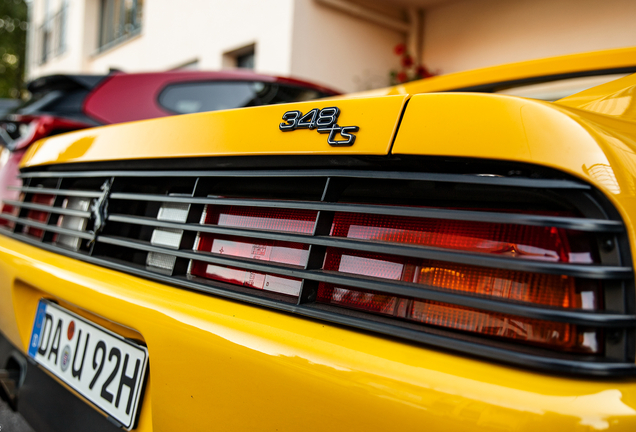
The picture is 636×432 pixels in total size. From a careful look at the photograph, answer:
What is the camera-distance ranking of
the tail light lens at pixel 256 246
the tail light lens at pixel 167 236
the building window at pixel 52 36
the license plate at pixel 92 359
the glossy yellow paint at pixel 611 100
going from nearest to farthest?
1. the glossy yellow paint at pixel 611 100
2. the tail light lens at pixel 256 246
3. the license plate at pixel 92 359
4. the tail light lens at pixel 167 236
5. the building window at pixel 52 36

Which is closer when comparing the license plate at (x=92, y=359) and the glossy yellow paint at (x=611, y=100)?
the glossy yellow paint at (x=611, y=100)

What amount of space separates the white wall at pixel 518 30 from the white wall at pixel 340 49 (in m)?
0.68

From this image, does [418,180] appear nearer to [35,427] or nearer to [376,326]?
[376,326]

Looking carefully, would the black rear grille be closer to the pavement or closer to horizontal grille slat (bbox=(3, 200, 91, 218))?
horizontal grille slat (bbox=(3, 200, 91, 218))

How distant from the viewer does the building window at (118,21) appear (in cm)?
1208

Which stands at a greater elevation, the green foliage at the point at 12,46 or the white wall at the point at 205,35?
the green foliage at the point at 12,46

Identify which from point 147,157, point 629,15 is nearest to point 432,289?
point 147,157

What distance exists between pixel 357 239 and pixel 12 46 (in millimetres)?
31287

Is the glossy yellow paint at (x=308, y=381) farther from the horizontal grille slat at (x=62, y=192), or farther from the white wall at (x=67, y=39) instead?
the white wall at (x=67, y=39)

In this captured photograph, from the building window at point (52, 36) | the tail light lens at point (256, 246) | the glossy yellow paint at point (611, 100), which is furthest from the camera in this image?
the building window at point (52, 36)

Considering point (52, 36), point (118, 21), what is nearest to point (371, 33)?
point (118, 21)

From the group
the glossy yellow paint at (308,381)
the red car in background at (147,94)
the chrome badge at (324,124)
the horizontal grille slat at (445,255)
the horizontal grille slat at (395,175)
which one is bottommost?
the glossy yellow paint at (308,381)

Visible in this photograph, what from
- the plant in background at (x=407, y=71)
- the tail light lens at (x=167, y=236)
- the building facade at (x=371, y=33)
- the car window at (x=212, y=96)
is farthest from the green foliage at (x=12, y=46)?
the tail light lens at (x=167, y=236)

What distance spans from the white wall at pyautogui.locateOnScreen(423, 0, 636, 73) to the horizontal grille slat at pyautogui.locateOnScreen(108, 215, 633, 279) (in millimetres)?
5127
